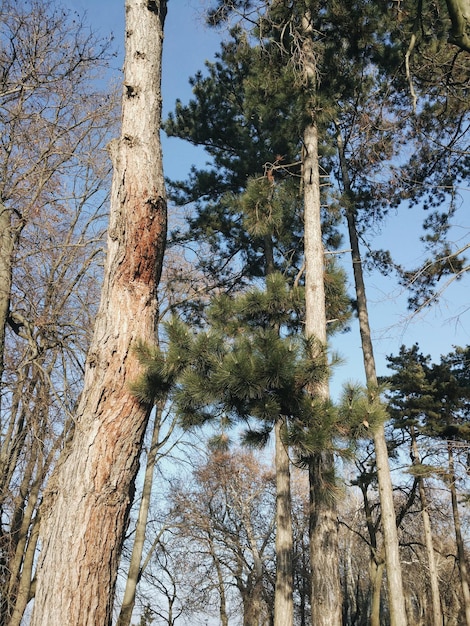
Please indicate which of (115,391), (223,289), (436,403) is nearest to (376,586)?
(436,403)

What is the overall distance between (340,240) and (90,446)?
28.1 ft

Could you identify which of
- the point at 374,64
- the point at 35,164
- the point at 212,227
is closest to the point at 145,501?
the point at 212,227

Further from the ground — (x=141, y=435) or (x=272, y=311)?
(x=272, y=311)

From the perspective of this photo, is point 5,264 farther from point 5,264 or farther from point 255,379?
point 255,379

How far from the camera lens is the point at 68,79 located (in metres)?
6.25

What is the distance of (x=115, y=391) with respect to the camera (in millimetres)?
3137

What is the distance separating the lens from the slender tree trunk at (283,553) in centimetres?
772

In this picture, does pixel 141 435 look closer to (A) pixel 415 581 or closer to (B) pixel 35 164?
(B) pixel 35 164

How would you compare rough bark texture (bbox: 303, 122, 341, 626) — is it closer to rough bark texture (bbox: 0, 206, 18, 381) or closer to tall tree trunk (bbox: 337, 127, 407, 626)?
tall tree trunk (bbox: 337, 127, 407, 626)

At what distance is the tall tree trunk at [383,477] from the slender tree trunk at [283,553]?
1761 mm

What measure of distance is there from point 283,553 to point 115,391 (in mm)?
6231

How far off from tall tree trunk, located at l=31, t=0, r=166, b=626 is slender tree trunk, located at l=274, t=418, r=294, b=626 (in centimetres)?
463

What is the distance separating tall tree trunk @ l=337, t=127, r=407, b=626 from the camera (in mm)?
8539

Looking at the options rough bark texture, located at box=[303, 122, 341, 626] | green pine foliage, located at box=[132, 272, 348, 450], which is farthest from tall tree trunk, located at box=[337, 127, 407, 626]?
green pine foliage, located at box=[132, 272, 348, 450]
